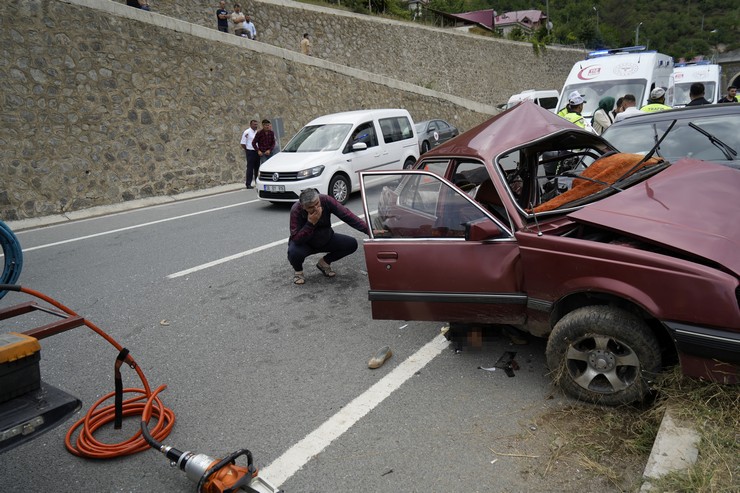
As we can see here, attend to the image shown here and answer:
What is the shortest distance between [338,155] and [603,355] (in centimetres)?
835

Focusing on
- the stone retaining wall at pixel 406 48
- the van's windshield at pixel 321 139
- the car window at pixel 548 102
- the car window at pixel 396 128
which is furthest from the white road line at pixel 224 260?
the car window at pixel 548 102

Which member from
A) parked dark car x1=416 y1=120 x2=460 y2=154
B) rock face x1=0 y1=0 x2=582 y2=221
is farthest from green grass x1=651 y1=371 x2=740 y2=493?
parked dark car x1=416 y1=120 x2=460 y2=154

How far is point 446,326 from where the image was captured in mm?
4840

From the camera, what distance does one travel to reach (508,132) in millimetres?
4355

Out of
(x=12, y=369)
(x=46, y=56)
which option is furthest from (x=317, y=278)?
(x=46, y=56)

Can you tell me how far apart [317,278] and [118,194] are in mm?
9251

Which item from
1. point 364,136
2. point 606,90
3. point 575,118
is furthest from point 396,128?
point 606,90

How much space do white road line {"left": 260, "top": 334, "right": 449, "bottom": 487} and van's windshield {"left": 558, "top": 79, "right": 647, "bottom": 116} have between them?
34.5 ft

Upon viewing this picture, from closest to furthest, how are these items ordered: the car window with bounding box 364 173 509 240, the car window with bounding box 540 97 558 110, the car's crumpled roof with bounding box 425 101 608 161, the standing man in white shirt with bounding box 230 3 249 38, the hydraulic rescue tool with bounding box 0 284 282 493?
the hydraulic rescue tool with bounding box 0 284 282 493, the car window with bounding box 364 173 509 240, the car's crumpled roof with bounding box 425 101 608 161, the standing man in white shirt with bounding box 230 3 249 38, the car window with bounding box 540 97 558 110

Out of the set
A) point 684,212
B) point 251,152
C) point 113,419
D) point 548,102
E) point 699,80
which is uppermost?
point 699,80

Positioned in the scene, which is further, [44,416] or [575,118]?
[575,118]

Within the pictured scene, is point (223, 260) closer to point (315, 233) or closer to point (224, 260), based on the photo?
point (224, 260)

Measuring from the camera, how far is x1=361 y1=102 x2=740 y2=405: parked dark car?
290cm

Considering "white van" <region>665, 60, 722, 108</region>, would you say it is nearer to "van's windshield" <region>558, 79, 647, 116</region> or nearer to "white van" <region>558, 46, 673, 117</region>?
"white van" <region>558, 46, 673, 117</region>
